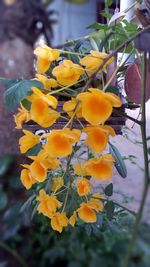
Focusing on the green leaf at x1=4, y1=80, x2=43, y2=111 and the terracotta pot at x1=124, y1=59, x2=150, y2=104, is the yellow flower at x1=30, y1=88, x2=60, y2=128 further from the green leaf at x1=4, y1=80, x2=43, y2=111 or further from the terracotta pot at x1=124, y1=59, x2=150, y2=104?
the terracotta pot at x1=124, y1=59, x2=150, y2=104

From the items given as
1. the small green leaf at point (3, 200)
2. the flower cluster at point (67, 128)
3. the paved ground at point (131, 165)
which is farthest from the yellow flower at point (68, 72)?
the small green leaf at point (3, 200)

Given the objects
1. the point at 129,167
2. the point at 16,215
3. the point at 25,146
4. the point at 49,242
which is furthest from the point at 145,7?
the point at 49,242

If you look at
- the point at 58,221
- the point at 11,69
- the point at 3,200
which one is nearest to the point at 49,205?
the point at 58,221

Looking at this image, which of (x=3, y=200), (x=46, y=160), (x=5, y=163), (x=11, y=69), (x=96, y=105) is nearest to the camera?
(x=96, y=105)

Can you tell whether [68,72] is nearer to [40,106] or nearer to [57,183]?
[40,106]

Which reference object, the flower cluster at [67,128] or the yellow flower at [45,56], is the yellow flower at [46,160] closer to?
the flower cluster at [67,128]

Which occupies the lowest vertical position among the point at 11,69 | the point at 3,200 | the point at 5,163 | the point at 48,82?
the point at 3,200

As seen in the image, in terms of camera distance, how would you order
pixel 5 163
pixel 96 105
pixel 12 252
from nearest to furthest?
pixel 96 105 → pixel 12 252 → pixel 5 163

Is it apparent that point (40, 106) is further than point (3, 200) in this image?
No

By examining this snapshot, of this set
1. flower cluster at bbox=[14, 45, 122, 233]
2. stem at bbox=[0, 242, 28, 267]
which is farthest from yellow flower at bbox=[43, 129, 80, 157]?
stem at bbox=[0, 242, 28, 267]
